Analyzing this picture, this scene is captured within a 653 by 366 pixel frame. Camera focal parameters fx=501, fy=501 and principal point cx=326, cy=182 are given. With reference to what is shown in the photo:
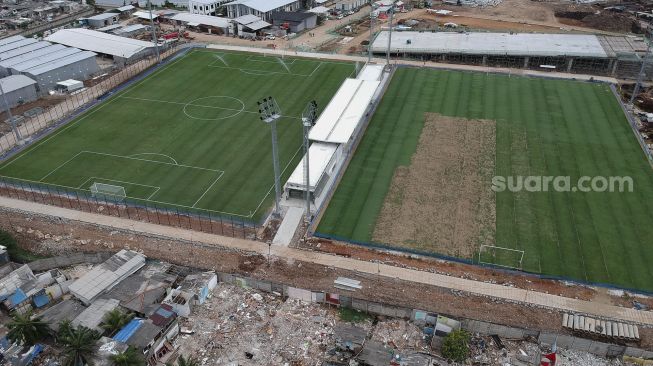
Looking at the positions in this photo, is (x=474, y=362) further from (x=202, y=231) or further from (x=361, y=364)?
(x=202, y=231)

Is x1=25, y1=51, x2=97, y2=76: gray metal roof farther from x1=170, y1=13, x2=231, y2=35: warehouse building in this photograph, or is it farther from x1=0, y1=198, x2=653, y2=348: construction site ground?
x1=0, y1=198, x2=653, y2=348: construction site ground

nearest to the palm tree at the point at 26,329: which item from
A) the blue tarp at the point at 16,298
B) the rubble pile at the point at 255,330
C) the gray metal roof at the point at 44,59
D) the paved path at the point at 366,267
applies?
the blue tarp at the point at 16,298

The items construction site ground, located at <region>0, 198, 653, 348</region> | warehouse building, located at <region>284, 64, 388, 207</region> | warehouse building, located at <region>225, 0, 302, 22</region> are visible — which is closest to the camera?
construction site ground, located at <region>0, 198, 653, 348</region>

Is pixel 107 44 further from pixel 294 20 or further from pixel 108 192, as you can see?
pixel 108 192

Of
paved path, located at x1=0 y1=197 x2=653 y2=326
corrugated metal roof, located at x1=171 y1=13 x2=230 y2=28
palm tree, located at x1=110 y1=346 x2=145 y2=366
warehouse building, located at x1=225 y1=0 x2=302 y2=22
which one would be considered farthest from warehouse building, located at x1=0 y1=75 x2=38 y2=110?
palm tree, located at x1=110 y1=346 x2=145 y2=366

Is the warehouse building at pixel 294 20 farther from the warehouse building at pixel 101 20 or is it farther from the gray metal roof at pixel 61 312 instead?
the gray metal roof at pixel 61 312
